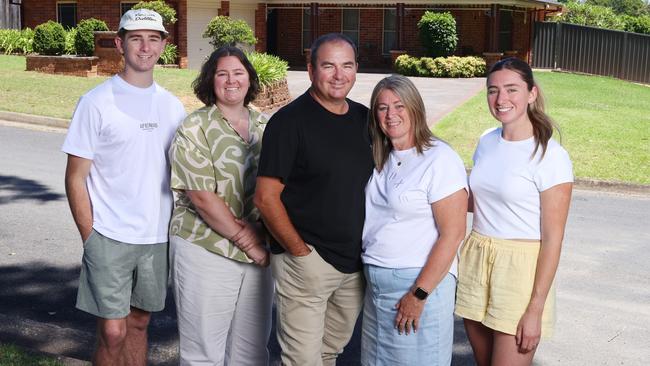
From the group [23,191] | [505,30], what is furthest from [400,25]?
[23,191]

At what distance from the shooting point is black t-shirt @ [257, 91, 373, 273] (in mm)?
3664

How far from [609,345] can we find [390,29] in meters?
28.5

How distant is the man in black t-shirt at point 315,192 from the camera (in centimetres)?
368

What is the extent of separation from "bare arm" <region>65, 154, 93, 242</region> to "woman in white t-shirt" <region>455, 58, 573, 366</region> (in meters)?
1.76

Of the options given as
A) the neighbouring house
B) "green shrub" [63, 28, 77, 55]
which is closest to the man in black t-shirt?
"green shrub" [63, 28, 77, 55]

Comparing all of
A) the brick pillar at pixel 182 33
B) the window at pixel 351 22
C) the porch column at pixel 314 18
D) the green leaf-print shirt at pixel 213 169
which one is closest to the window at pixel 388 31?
the window at pixel 351 22

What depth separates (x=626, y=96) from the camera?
77.2ft

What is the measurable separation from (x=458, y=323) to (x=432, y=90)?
18.1 meters

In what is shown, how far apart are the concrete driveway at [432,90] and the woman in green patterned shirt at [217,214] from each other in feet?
41.7

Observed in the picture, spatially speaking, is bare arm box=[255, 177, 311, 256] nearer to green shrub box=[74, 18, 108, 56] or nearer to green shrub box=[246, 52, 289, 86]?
green shrub box=[246, 52, 289, 86]

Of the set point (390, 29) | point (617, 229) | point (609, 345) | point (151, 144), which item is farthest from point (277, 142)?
point (390, 29)

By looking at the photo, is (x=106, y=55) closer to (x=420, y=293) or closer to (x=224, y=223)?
(x=224, y=223)

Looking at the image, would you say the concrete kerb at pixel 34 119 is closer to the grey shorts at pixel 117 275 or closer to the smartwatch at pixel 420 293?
the grey shorts at pixel 117 275

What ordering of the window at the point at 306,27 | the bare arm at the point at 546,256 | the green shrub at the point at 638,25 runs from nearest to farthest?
the bare arm at the point at 546,256, the window at the point at 306,27, the green shrub at the point at 638,25
